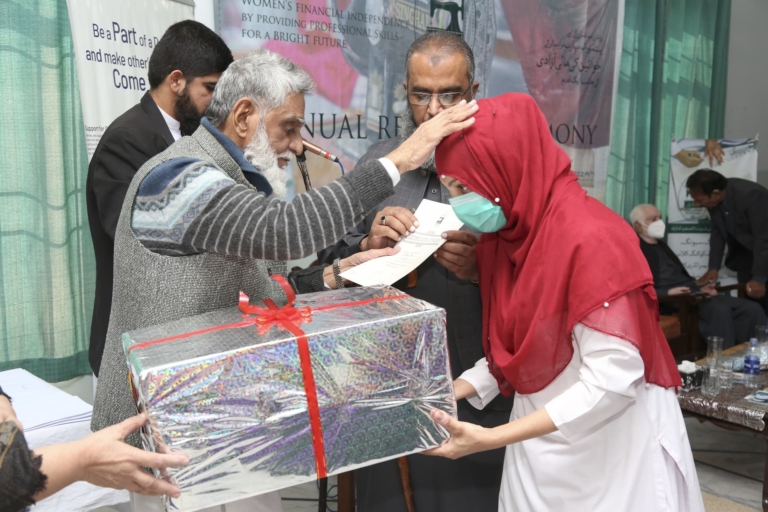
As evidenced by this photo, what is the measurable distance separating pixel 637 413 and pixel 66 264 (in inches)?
110

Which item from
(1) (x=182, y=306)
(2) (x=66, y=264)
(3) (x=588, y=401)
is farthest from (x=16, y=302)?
(3) (x=588, y=401)

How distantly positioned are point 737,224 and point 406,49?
349 centimetres

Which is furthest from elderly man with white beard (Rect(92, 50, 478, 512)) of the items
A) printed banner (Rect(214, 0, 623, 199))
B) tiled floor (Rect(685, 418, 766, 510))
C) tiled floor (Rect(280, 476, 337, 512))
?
→ tiled floor (Rect(685, 418, 766, 510))

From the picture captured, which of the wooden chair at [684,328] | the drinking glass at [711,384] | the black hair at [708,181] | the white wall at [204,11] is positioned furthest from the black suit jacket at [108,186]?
the black hair at [708,181]

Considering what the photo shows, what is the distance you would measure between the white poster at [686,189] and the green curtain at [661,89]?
0.38m

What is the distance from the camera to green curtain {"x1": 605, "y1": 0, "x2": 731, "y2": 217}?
20.4ft

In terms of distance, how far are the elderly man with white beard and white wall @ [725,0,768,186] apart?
7134 millimetres

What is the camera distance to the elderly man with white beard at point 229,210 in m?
1.29

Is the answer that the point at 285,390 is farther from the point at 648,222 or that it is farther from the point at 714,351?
the point at 648,222

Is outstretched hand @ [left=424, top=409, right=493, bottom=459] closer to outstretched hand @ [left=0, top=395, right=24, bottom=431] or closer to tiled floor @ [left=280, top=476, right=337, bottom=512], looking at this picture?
outstretched hand @ [left=0, top=395, right=24, bottom=431]

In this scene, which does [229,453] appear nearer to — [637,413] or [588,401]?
[588,401]

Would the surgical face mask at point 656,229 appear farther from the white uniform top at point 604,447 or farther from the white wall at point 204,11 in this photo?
the white uniform top at point 604,447

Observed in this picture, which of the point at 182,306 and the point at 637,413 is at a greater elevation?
the point at 182,306

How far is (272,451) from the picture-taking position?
1190mm
